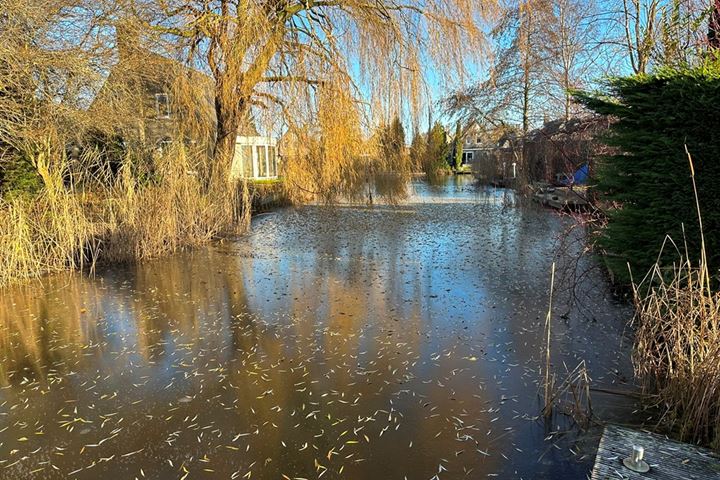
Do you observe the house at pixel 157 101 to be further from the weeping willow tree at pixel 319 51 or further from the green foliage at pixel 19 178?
the green foliage at pixel 19 178

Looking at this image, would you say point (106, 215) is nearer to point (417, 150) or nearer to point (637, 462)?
point (637, 462)

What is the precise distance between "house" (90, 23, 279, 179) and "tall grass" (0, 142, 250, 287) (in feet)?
2.23

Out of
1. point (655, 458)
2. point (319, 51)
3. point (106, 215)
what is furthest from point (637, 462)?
point (319, 51)

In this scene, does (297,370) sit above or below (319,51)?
below

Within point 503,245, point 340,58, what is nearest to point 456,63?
point 340,58

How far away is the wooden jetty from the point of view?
1655mm

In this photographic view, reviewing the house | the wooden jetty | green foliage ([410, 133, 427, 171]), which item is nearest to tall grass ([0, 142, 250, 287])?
the house

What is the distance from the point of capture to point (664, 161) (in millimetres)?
2957

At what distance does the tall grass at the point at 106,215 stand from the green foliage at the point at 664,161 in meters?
5.75

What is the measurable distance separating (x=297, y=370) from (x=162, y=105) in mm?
7000

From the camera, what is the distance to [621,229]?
3264mm

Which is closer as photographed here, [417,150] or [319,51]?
[319,51]

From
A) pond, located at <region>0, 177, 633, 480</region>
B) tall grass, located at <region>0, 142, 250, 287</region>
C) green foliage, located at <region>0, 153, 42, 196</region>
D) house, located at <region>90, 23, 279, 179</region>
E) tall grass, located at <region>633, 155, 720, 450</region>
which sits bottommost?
pond, located at <region>0, 177, 633, 480</region>

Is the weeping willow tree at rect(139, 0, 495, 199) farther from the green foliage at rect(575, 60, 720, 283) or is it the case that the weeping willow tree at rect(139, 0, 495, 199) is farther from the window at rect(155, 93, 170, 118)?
the green foliage at rect(575, 60, 720, 283)
